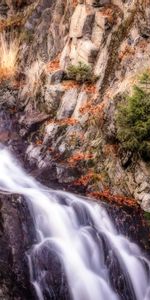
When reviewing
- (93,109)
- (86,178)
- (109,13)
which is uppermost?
(109,13)

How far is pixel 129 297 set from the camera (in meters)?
7.07

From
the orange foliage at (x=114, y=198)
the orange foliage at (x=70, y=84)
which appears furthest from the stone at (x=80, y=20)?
the orange foliage at (x=114, y=198)

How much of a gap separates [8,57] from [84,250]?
9.38m

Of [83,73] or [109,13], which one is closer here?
[83,73]

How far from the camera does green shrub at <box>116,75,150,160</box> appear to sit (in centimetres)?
872

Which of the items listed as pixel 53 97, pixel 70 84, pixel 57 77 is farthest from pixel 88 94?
pixel 57 77

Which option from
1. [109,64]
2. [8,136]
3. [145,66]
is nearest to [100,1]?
[109,64]

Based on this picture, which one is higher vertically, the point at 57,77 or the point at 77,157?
the point at 57,77

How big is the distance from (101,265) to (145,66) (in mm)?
5127

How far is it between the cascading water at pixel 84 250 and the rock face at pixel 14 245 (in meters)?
0.15

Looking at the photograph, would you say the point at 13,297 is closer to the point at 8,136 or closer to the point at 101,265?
the point at 101,265

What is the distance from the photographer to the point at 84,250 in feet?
24.6

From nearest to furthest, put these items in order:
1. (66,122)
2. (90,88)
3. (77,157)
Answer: (77,157) → (66,122) → (90,88)

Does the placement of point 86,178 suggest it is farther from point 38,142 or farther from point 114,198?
point 38,142
